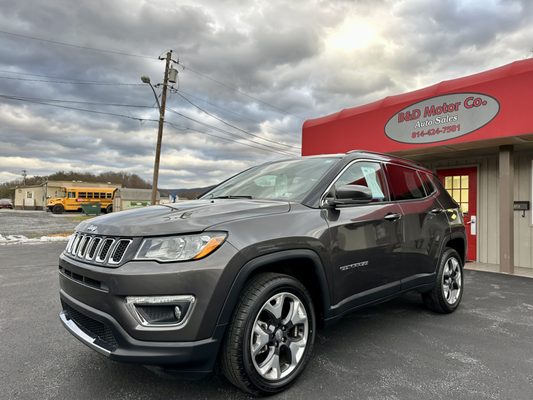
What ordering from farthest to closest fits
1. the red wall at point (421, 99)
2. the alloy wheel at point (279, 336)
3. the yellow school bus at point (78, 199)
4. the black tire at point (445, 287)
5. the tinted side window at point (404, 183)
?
the yellow school bus at point (78, 199) < the red wall at point (421, 99) < the black tire at point (445, 287) < the tinted side window at point (404, 183) < the alloy wheel at point (279, 336)

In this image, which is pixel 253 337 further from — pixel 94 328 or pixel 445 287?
pixel 445 287

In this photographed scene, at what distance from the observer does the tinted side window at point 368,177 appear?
3.43 metres

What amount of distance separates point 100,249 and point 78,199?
136 feet

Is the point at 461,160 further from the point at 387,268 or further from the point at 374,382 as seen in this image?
the point at 374,382

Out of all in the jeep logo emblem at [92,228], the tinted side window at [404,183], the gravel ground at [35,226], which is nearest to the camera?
the jeep logo emblem at [92,228]

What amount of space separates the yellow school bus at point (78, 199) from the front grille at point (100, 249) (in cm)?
3882

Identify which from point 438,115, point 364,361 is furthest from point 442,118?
point 364,361

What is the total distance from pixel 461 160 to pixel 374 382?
770 cm

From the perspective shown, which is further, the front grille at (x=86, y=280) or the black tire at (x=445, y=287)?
the black tire at (x=445, y=287)

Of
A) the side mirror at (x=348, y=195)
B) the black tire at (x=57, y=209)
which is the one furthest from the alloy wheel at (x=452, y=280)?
the black tire at (x=57, y=209)

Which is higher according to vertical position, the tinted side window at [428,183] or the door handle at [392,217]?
the tinted side window at [428,183]

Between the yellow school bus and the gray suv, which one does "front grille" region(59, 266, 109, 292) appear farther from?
the yellow school bus

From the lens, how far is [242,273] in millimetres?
2320

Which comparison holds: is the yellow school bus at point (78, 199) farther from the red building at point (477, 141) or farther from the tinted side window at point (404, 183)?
the tinted side window at point (404, 183)
